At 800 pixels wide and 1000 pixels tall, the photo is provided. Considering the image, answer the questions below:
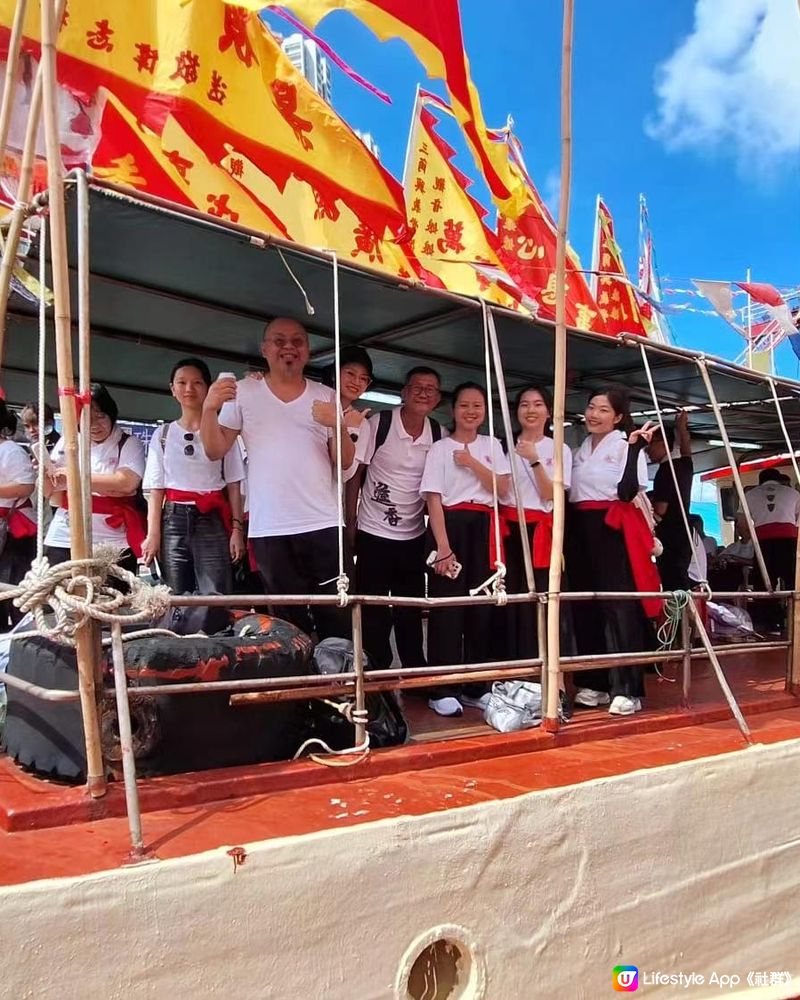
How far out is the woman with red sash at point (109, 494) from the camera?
3.50 meters

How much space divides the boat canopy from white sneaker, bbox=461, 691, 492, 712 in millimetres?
1722

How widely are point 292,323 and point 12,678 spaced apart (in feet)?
5.77

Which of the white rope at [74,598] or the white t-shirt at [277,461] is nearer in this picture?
the white rope at [74,598]

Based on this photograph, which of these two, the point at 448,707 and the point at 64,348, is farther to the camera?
the point at 448,707

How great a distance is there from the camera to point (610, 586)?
12.6 feet

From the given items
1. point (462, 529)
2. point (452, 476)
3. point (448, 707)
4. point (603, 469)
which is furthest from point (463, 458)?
point (448, 707)

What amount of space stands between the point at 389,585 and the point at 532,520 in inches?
32.1

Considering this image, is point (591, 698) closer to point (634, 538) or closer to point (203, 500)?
point (634, 538)

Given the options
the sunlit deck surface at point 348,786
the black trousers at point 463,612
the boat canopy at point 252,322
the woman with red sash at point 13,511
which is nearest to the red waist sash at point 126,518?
the woman with red sash at point 13,511

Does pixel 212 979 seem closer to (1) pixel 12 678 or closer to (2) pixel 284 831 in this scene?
(2) pixel 284 831

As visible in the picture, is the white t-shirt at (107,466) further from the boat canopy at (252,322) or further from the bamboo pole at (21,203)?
the bamboo pole at (21,203)

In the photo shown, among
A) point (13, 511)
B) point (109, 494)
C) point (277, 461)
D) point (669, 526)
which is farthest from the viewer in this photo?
point (669, 526)

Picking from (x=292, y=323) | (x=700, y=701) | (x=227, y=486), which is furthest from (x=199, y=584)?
(x=700, y=701)

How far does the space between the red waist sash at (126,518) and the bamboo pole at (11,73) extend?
61.4 inches
